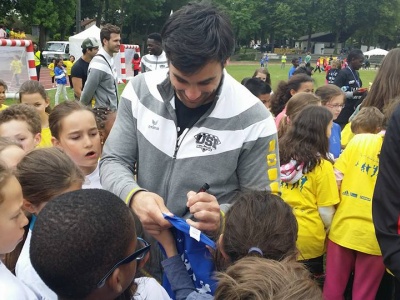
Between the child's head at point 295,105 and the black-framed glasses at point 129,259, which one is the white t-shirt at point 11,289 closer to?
the black-framed glasses at point 129,259

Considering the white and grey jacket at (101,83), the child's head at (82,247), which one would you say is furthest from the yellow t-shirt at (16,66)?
the child's head at (82,247)

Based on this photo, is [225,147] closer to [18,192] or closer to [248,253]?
[248,253]

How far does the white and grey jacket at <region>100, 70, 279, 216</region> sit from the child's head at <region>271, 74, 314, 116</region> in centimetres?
398

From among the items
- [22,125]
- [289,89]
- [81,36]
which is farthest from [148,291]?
[81,36]

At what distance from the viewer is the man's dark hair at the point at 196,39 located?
6.35 feet

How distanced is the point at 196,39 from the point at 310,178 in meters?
1.94

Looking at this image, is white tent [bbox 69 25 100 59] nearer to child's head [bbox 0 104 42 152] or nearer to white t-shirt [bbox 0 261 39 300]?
child's head [bbox 0 104 42 152]

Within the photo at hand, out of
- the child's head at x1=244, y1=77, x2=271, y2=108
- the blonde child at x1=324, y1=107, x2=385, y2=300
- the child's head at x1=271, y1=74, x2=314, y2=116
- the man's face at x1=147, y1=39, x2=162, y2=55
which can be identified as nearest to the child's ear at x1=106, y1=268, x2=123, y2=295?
the blonde child at x1=324, y1=107, x2=385, y2=300

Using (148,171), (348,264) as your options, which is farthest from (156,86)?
(348,264)

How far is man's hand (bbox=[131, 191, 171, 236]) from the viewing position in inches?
72.4

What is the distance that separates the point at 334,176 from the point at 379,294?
44.2 inches

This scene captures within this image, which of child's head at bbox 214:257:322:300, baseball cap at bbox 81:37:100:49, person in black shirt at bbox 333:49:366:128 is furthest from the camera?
baseball cap at bbox 81:37:100:49

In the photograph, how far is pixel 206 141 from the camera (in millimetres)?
2102

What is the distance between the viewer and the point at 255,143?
2127mm
